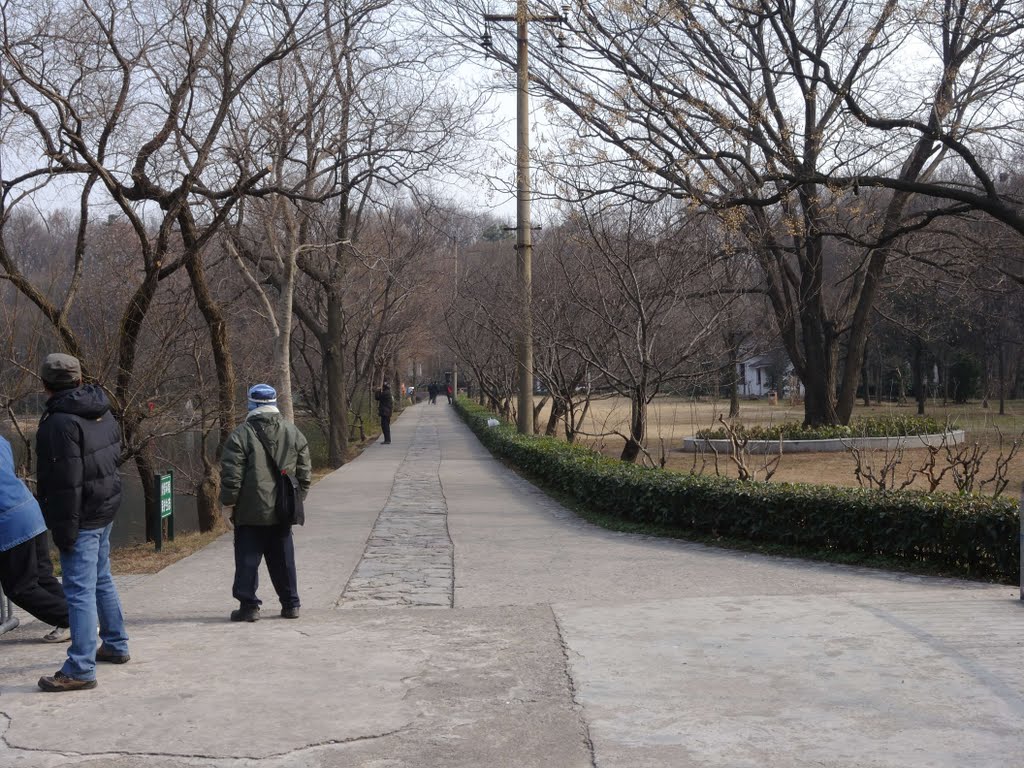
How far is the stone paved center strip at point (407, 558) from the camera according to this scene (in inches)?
307

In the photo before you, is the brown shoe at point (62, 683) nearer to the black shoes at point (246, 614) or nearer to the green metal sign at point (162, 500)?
the black shoes at point (246, 614)

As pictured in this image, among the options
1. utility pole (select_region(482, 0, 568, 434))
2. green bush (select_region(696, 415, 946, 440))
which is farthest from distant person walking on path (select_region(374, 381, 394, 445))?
green bush (select_region(696, 415, 946, 440))

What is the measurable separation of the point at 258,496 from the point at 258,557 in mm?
465

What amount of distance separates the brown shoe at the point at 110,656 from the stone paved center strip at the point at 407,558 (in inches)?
79.5

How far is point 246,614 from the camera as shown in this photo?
6.79 metres

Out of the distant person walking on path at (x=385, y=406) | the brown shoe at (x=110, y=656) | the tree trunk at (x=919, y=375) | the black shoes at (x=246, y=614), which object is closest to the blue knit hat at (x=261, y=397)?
the black shoes at (x=246, y=614)

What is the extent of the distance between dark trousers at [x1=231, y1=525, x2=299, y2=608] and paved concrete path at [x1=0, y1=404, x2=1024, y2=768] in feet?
0.78

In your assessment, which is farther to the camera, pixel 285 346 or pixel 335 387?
pixel 335 387

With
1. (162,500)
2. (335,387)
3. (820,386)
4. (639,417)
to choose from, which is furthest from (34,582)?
(820,386)

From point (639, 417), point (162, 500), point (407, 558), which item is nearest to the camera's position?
point (407, 558)

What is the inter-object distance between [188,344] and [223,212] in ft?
16.2

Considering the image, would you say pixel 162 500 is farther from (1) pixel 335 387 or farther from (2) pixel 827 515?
(1) pixel 335 387

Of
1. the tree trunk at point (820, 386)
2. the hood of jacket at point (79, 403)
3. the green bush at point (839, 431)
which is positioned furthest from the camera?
the tree trunk at point (820, 386)

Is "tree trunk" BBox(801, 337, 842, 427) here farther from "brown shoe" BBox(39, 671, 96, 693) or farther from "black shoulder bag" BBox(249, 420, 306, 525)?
"brown shoe" BBox(39, 671, 96, 693)
